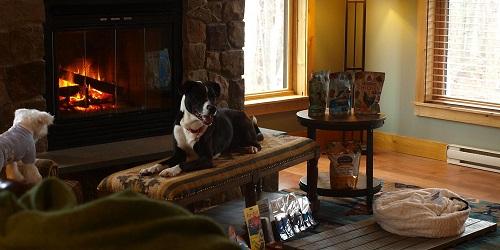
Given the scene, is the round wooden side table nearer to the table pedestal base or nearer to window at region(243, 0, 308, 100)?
the table pedestal base

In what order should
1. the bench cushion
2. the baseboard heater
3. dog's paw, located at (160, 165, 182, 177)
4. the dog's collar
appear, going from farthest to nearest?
the baseboard heater
the dog's collar
dog's paw, located at (160, 165, 182, 177)
the bench cushion

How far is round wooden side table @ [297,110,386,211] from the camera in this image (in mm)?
4320

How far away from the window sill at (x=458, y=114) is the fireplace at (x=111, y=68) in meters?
2.20

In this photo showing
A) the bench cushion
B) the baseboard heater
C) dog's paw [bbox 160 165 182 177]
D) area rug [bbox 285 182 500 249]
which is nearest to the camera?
the bench cushion

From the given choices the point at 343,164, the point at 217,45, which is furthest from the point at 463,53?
the point at 217,45

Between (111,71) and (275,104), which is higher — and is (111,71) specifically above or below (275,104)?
above

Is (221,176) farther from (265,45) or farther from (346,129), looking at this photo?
(265,45)

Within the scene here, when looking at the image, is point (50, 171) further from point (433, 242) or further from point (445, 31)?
point (445, 31)

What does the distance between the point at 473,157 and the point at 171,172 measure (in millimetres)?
2791

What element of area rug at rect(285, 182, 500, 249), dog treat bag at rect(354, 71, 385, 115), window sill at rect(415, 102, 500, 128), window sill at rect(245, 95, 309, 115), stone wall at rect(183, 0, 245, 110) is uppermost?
stone wall at rect(183, 0, 245, 110)

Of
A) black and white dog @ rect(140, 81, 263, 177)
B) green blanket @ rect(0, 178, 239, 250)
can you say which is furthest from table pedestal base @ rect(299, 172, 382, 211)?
green blanket @ rect(0, 178, 239, 250)

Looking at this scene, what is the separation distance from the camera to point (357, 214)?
4516 mm

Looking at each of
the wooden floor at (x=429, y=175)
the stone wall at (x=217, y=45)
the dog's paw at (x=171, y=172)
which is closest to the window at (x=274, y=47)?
the wooden floor at (x=429, y=175)

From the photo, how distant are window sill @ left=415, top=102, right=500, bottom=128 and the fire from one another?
2646 millimetres
